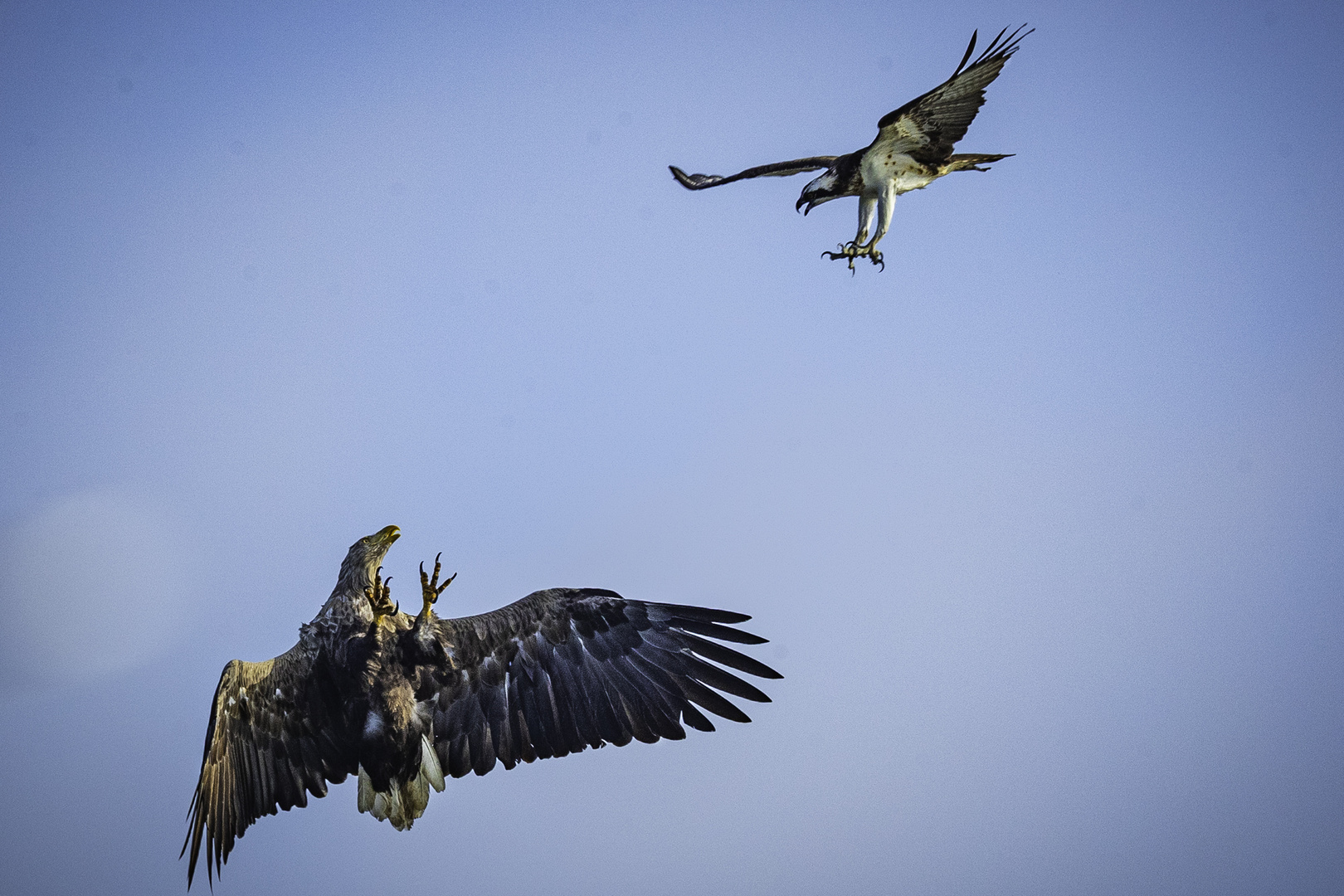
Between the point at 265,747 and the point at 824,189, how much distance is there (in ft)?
23.2

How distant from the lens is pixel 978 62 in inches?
366

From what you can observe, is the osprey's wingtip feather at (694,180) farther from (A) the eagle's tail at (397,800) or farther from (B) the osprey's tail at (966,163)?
(A) the eagle's tail at (397,800)

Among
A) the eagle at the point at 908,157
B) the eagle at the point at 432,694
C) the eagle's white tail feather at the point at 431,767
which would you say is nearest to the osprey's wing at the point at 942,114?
the eagle at the point at 908,157

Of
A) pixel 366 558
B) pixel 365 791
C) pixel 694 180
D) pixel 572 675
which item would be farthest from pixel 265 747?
pixel 694 180

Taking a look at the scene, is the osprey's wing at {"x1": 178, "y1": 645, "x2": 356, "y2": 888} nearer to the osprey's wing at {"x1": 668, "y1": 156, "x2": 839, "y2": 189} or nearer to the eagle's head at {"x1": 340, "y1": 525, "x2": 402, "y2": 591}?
the eagle's head at {"x1": 340, "y1": 525, "x2": 402, "y2": 591}

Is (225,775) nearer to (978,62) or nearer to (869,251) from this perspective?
(869,251)

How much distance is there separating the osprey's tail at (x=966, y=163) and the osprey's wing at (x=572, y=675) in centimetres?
436

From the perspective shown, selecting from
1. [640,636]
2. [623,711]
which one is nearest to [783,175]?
[640,636]

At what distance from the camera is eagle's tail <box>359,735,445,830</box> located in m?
9.99

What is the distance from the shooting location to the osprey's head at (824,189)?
10352 mm

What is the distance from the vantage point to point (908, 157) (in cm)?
995

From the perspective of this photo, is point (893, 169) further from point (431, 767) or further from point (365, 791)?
point (365, 791)

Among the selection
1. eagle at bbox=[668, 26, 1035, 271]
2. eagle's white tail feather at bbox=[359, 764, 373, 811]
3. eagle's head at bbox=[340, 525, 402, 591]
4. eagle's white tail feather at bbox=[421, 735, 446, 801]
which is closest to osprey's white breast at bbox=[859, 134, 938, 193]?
→ eagle at bbox=[668, 26, 1035, 271]

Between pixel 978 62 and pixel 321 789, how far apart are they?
838 cm
